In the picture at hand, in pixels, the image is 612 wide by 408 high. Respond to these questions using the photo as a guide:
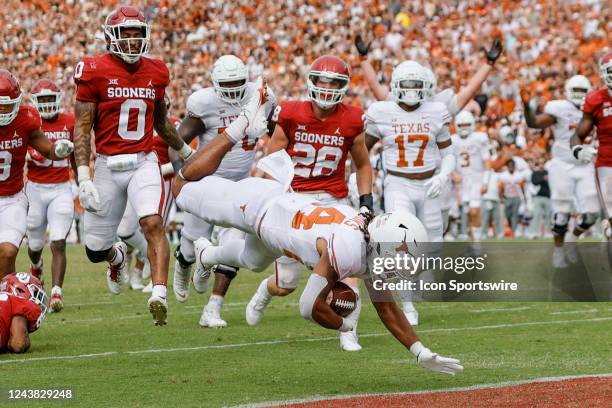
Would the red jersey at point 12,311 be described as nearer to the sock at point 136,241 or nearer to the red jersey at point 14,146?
the red jersey at point 14,146

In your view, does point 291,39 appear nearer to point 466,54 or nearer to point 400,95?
point 466,54

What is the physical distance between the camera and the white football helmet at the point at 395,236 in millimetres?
5625

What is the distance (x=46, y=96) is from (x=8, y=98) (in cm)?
239

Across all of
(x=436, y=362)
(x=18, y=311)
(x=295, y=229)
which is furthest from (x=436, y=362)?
(x=18, y=311)

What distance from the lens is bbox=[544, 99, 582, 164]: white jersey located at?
41.2ft

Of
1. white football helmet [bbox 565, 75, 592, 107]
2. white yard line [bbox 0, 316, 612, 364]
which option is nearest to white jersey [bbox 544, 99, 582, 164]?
white football helmet [bbox 565, 75, 592, 107]

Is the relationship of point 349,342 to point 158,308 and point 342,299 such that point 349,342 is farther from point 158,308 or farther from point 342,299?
point 342,299

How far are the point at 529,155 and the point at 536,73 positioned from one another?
253 cm

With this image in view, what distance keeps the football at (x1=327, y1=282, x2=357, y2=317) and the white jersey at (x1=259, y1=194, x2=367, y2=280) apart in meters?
0.18

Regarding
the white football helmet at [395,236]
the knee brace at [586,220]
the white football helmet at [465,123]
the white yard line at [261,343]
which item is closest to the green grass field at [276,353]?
the white yard line at [261,343]

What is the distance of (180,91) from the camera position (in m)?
24.0

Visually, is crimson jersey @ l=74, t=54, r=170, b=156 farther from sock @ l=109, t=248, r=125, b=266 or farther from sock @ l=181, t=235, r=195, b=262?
sock @ l=109, t=248, r=125, b=266

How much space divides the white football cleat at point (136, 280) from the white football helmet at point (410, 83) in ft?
13.3

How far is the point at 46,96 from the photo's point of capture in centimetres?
1045
